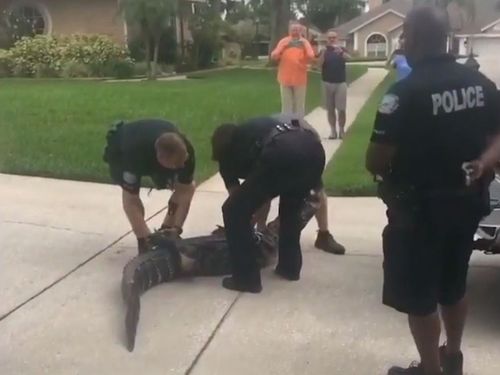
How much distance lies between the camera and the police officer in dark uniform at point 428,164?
329 centimetres

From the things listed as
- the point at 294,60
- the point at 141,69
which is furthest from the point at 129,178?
the point at 141,69

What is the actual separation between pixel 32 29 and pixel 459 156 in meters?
28.6

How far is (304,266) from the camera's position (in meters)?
5.60

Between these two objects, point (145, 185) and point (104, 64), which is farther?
point (104, 64)

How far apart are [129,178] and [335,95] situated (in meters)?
7.00

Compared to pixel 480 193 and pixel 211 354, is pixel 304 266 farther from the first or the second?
pixel 480 193

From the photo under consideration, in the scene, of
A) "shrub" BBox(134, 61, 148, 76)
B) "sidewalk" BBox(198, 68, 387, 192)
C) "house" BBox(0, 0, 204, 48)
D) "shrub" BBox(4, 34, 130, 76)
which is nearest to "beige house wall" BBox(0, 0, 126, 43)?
"house" BBox(0, 0, 204, 48)

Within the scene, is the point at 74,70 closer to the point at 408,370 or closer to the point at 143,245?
the point at 143,245

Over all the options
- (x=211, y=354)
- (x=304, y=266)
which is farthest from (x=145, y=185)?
(x=211, y=354)

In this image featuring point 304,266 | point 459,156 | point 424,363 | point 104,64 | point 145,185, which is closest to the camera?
point 459,156

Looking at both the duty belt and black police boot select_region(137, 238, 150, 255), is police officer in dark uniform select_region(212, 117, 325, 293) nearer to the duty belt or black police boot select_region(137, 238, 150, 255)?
the duty belt

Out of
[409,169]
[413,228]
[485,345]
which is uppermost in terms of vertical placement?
[409,169]

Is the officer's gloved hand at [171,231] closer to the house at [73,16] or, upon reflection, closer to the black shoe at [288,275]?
the black shoe at [288,275]

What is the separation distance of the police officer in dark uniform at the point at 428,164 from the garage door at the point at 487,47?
654 centimetres
